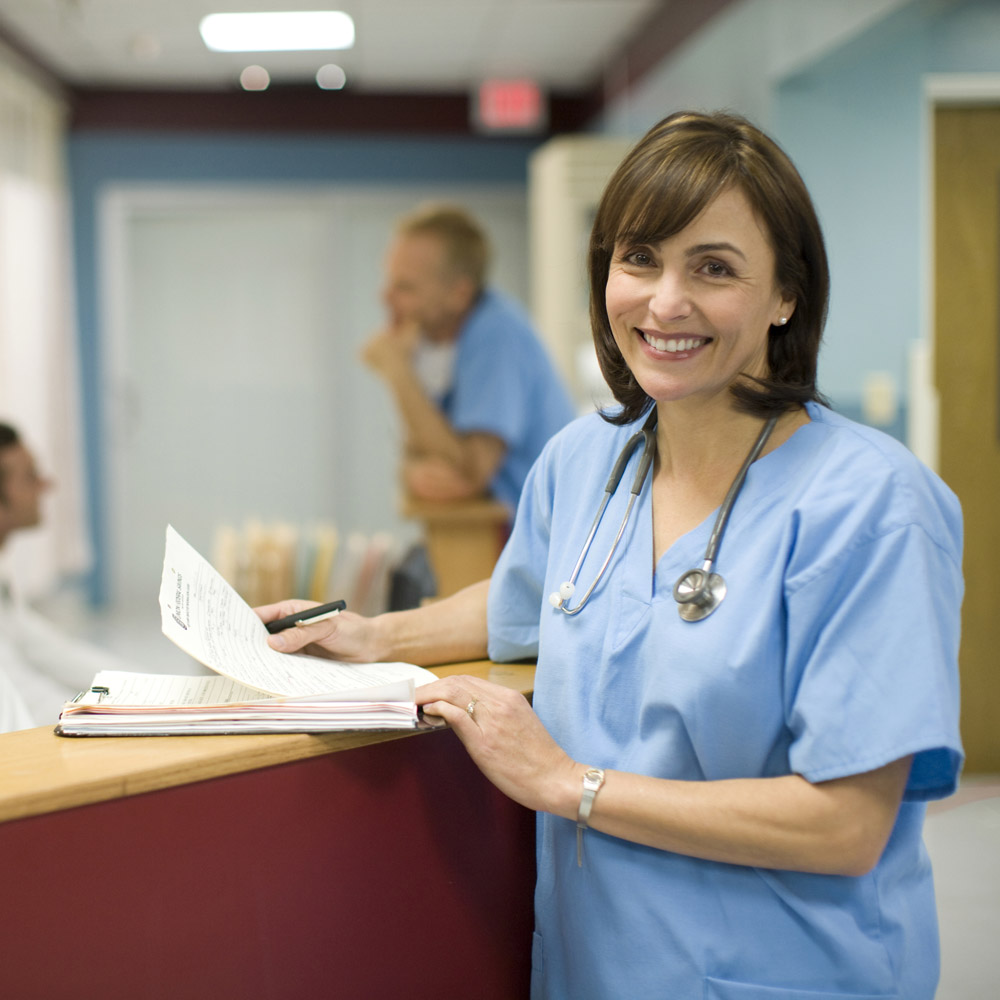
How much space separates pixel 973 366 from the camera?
3277mm

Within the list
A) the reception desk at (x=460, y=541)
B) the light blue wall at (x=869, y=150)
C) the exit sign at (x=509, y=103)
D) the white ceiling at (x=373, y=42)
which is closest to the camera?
the reception desk at (x=460, y=541)

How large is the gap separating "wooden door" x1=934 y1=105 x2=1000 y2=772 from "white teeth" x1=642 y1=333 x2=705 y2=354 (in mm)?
2581

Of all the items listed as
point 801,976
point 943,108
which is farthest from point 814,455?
point 943,108

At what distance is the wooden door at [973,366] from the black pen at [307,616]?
2.59m

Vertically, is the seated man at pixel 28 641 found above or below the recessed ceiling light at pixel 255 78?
below

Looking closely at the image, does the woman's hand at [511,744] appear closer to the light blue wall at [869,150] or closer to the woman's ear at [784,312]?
the woman's ear at [784,312]

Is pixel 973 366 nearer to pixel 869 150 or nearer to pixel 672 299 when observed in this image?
pixel 869 150

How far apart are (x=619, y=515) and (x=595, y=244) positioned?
26cm

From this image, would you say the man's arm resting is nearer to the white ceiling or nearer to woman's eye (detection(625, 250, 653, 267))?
woman's eye (detection(625, 250, 653, 267))

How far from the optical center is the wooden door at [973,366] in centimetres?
323

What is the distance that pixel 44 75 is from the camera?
5.61 metres

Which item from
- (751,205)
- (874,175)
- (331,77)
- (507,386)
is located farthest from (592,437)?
(331,77)

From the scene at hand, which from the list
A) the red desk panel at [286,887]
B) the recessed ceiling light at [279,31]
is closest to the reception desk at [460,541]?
the red desk panel at [286,887]

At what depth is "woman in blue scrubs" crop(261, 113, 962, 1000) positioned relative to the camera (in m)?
0.83
